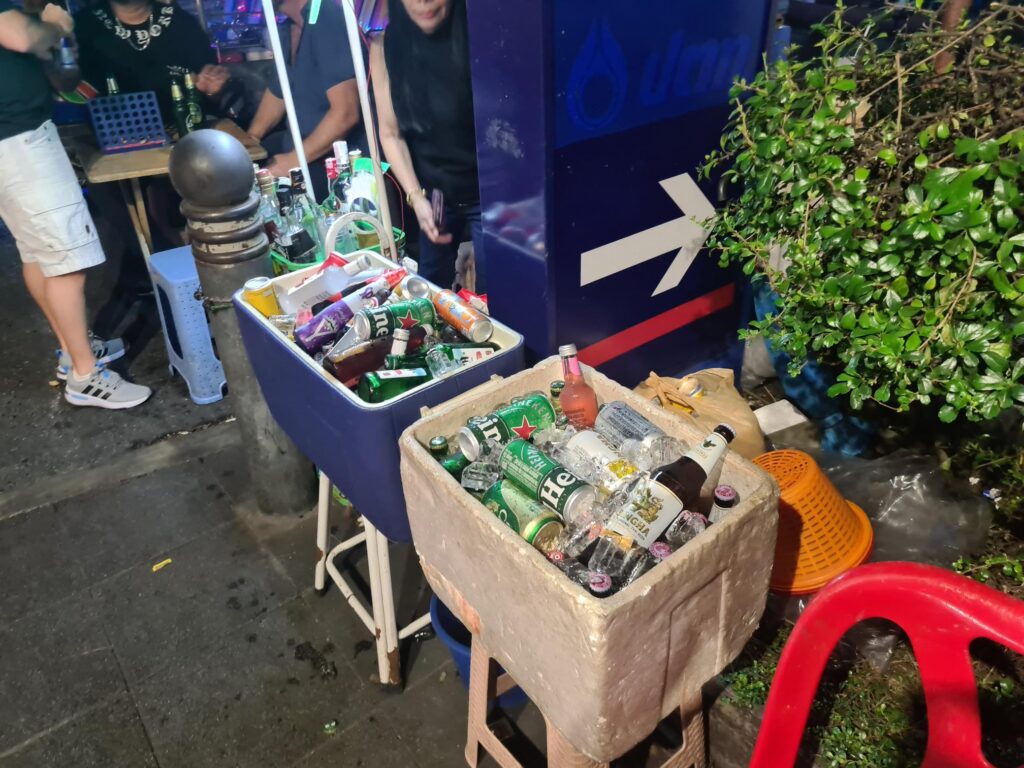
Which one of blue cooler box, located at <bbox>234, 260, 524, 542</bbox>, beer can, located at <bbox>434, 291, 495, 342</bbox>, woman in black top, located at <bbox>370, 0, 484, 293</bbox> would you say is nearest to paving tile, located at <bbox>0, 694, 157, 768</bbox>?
blue cooler box, located at <bbox>234, 260, 524, 542</bbox>

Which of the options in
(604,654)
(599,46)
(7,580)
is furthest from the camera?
(7,580)

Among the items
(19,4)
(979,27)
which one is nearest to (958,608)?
(979,27)

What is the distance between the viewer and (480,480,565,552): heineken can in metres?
1.41

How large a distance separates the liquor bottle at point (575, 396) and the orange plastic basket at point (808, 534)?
528 mm

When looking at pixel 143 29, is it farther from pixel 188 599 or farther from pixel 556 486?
pixel 556 486

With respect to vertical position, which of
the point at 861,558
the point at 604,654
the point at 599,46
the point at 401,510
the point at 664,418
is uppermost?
the point at 599,46

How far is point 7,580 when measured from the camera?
277cm

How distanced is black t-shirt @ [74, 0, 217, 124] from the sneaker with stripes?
4.57ft

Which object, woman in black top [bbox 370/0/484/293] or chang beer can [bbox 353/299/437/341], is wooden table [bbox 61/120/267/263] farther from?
chang beer can [bbox 353/299/437/341]

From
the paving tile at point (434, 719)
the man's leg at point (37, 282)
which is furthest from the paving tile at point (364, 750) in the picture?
the man's leg at point (37, 282)

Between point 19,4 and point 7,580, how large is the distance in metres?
2.67

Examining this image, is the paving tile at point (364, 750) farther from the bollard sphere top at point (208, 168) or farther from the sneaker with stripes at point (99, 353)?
the sneaker with stripes at point (99, 353)

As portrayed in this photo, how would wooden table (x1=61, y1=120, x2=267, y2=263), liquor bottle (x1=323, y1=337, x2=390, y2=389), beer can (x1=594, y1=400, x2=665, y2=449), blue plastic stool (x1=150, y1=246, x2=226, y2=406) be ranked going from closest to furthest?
1. beer can (x1=594, y1=400, x2=665, y2=449)
2. liquor bottle (x1=323, y1=337, x2=390, y2=389)
3. blue plastic stool (x1=150, y1=246, x2=226, y2=406)
4. wooden table (x1=61, y1=120, x2=267, y2=263)

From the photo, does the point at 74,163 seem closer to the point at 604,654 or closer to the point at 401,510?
the point at 401,510
